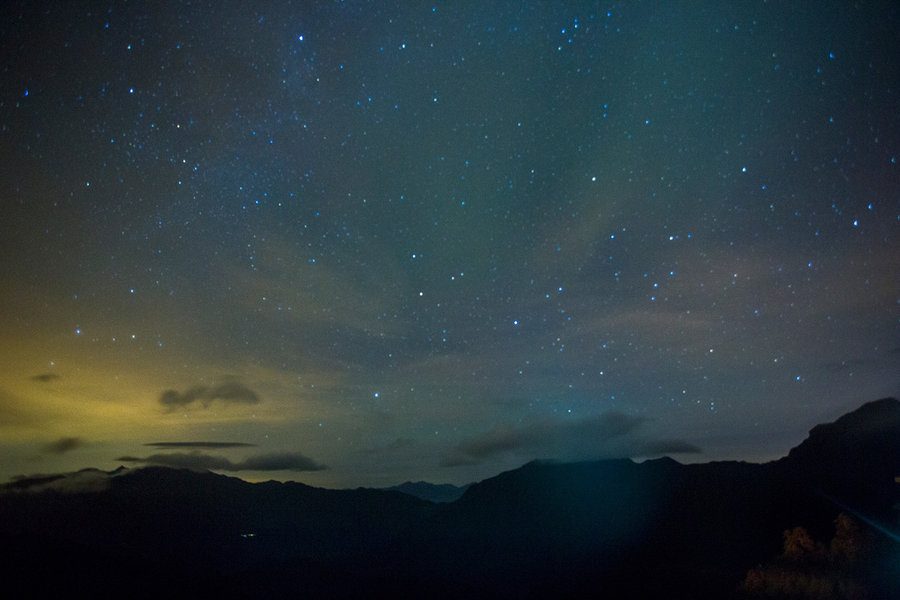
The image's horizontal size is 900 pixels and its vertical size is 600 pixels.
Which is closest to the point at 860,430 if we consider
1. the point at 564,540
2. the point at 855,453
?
the point at 855,453

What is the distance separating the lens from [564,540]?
7219cm

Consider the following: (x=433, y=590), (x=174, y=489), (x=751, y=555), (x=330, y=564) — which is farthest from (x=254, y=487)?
(x=751, y=555)

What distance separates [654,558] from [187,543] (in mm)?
116001

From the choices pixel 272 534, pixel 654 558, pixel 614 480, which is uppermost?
pixel 614 480

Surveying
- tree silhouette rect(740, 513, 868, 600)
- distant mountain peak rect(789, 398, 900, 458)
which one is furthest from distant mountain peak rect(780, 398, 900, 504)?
tree silhouette rect(740, 513, 868, 600)

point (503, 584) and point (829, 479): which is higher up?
point (829, 479)

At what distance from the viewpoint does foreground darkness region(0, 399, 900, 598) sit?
39.7 metres

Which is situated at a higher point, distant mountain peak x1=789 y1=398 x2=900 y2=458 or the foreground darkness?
distant mountain peak x1=789 y1=398 x2=900 y2=458

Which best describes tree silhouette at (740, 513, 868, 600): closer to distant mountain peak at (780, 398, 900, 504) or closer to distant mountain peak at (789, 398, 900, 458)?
distant mountain peak at (780, 398, 900, 504)

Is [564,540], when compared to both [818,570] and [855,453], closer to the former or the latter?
[855,453]

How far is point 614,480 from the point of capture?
88875mm

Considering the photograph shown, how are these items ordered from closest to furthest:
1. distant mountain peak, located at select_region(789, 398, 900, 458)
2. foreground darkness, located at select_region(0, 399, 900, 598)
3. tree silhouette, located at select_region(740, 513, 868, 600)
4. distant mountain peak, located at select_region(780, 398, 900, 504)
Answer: tree silhouette, located at select_region(740, 513, 868, 600)
foreground darkness, located at select_region(0, 399, 900, 598)
distant mountain peak, located at select_region(780, 398, 900, 504)
distant mountain peak, located at select_region(789, 398, 900, 458)

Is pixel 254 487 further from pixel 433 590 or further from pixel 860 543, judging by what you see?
pixel 860 543

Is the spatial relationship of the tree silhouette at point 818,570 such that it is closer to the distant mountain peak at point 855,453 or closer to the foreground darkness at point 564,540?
the foreground darkness at point 564,540
